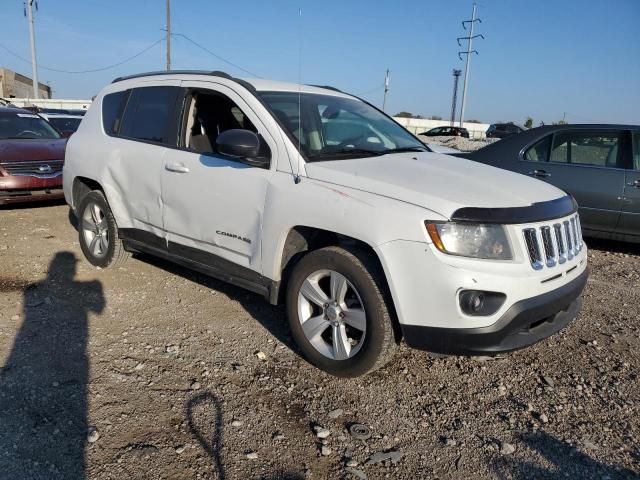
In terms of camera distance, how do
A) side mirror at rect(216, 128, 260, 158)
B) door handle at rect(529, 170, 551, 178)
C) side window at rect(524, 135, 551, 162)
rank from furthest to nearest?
side window at rect(524, 135, 551, 162) < door handle at rect(529, 170, 551, 178) < side mirror at rect(216, 128, 260, 158)

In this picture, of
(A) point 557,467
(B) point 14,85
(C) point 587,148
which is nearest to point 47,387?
(A) point 557,467

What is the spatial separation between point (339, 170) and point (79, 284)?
2965mm

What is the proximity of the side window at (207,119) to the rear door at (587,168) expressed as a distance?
3.82 metres

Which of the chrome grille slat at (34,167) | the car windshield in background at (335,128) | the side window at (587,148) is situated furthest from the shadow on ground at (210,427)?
the chrome grille slat at (34,167)

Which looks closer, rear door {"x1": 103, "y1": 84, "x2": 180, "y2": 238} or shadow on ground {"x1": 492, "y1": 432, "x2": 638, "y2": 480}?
shadow on ground {"x1": 492, "y1": 432, "x2": 638, "y2": 480}

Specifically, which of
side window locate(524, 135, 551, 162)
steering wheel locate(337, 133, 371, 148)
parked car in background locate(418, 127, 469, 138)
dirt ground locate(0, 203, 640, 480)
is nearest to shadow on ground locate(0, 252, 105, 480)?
dirt ground locate(0, 203, 640, 480)

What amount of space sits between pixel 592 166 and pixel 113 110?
531 cm

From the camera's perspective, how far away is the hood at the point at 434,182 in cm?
283

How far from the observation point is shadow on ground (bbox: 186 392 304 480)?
7.97ft

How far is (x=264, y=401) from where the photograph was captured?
9.96 feet

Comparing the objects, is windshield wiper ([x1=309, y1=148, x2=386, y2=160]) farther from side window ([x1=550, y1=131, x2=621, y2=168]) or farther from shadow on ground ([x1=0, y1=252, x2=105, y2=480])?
side window ([x1=550, y1=131, x2=621, y2=168])

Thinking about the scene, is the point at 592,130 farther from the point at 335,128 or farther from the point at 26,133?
the point at 26,133

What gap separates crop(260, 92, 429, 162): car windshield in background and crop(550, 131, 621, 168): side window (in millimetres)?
2749

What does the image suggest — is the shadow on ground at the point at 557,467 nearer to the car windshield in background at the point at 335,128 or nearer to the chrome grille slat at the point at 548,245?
the chrome grille slat at the point at 548,245
